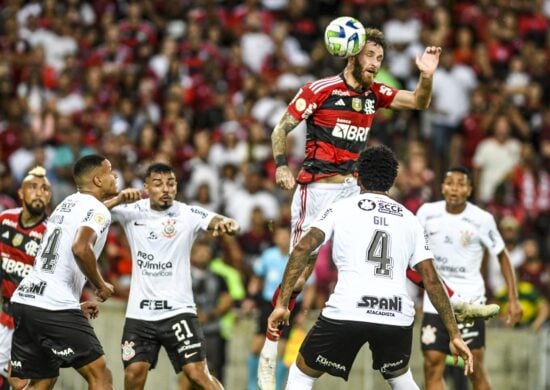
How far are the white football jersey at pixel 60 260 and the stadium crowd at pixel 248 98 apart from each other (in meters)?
6.58

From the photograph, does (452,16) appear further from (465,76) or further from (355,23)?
(355,23)

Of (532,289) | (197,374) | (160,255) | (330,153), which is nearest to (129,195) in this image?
(160,255)

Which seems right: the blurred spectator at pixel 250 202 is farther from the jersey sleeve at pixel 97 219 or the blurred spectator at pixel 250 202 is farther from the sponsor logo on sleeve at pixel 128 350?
the jersey sleeve at pixel 97 219

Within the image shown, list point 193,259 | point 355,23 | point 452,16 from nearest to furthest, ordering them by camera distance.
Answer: point 355,23, point 193,259, point 452,16

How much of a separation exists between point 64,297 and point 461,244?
4.83 meters

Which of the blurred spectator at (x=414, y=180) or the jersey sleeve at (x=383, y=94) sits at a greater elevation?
the jersey sleeve at (x=383, y=94)

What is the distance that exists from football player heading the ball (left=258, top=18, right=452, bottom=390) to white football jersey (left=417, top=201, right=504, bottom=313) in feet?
5.40

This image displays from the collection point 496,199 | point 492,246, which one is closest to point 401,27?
point 496,199

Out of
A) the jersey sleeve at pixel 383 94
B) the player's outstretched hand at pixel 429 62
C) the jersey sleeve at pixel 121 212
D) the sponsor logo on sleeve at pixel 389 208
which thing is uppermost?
the player's outstretched hand at pixel 429 62

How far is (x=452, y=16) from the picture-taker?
2681 cm

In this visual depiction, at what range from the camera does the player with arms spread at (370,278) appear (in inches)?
454

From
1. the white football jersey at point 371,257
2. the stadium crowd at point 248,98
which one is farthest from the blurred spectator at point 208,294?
the white football jersey at point 371,257

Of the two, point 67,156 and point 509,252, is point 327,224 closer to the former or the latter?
point 509,252

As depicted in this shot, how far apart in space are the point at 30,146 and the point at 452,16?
9720 millimetres
